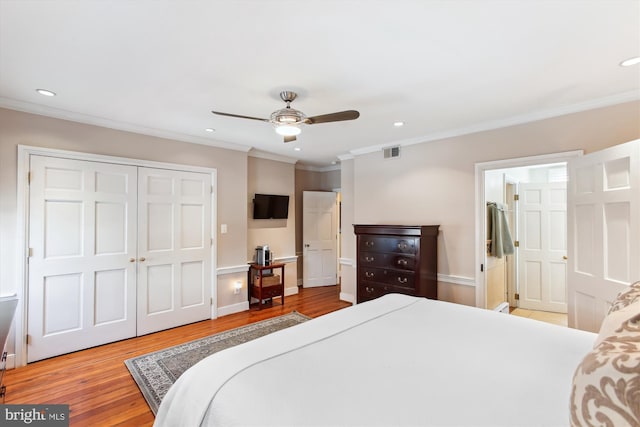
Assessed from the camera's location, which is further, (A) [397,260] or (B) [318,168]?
(B) [318,168]

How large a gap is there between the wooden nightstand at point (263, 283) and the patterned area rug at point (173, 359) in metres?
0.68

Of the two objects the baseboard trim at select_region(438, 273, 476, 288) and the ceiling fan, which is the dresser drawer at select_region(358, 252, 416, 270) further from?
the ceiling fan

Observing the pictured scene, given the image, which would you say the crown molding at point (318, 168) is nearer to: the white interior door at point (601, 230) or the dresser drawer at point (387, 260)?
the dresser drawer at point (387, 260)

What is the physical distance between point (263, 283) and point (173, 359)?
183cm

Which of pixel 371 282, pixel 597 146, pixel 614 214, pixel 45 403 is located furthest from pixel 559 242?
pixel 45 403

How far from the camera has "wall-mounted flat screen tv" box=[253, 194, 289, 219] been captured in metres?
4.93

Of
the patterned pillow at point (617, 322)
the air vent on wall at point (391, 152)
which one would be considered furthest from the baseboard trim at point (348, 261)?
the patterned pillow at point (617, 322)

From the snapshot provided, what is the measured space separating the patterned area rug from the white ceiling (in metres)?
2.46

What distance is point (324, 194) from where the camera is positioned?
19.9 ft

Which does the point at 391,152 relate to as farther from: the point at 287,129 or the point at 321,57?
the point at 321,57

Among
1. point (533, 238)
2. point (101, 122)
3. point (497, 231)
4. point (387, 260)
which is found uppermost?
point (101, 122)

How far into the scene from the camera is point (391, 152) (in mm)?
4262

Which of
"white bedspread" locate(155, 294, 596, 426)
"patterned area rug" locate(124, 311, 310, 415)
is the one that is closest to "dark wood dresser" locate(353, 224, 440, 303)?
"patterned area rug" locate(124, 311, 310, 415)

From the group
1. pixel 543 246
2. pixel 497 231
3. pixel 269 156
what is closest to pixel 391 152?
pixel 497 231
